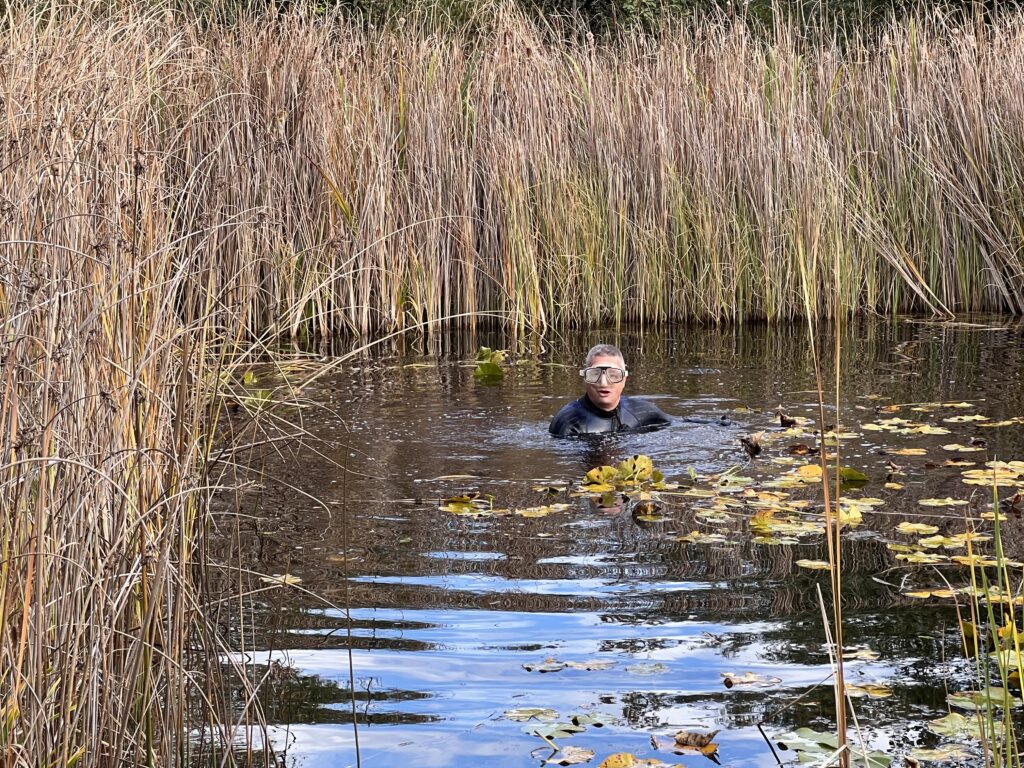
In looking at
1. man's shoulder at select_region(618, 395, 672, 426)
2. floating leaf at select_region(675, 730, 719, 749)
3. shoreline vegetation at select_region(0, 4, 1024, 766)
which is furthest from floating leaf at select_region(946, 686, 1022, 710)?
shoreline vegetation at select_region(0, 4, 1024, 766)

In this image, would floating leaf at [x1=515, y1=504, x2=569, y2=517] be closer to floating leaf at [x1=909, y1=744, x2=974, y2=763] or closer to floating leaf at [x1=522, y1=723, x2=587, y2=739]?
floating leaf at [x1=522, y1=723, x2=587, y2=739]

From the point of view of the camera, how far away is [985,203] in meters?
10.8

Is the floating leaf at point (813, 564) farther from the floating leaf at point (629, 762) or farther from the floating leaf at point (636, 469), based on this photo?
the floating leaf at point (629, 762)

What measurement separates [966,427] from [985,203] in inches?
165

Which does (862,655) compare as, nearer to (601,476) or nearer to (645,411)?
(601,476)

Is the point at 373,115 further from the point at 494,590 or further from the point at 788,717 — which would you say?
the point at 788,717

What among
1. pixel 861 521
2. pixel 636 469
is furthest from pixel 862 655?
pixel 636 469

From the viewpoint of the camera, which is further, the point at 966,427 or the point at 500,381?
the point at 500,381

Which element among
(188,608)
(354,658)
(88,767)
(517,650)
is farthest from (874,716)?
Answer: (88,767)

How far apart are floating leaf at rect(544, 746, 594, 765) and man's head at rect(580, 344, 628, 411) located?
13.2ft

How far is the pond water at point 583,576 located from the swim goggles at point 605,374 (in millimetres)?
343

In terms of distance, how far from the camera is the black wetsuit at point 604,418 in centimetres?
751

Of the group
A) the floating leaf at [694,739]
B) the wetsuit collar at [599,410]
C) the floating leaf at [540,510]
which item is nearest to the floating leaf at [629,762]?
the floating leaf at [694,739]

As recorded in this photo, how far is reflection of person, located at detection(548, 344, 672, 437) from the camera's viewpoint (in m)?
7.41
